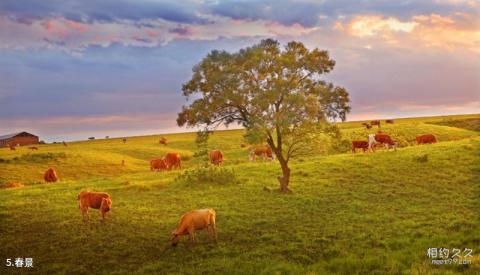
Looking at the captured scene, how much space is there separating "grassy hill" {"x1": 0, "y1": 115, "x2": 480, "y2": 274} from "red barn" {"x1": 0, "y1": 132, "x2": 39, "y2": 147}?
85.4 meters

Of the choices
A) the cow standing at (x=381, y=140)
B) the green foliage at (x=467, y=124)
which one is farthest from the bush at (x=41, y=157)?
the green foliage at (x=467, y=124)

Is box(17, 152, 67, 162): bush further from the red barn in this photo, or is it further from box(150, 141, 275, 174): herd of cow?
the red barn

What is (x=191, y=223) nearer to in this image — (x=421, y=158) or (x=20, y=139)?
(x=421, y=158)

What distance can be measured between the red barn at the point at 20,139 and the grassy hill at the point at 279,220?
85402mm

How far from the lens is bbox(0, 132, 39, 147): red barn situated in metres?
109

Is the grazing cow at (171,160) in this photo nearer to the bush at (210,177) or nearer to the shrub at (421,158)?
the bush at (210,177)

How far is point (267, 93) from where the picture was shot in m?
26.7

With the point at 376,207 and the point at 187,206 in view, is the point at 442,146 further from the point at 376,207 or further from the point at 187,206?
the point at 187,206

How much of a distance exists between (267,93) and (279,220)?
27.7ft

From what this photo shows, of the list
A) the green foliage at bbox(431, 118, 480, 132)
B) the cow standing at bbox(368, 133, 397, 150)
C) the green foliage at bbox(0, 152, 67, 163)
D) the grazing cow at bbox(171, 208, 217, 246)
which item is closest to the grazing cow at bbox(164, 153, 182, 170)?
the green foliage at bbox(0, 152, 67, 163)

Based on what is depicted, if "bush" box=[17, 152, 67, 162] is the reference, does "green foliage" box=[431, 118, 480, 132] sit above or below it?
above

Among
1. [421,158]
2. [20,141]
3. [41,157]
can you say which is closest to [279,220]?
[421,158]

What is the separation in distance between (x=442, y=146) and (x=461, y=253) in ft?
93.1

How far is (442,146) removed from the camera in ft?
137
